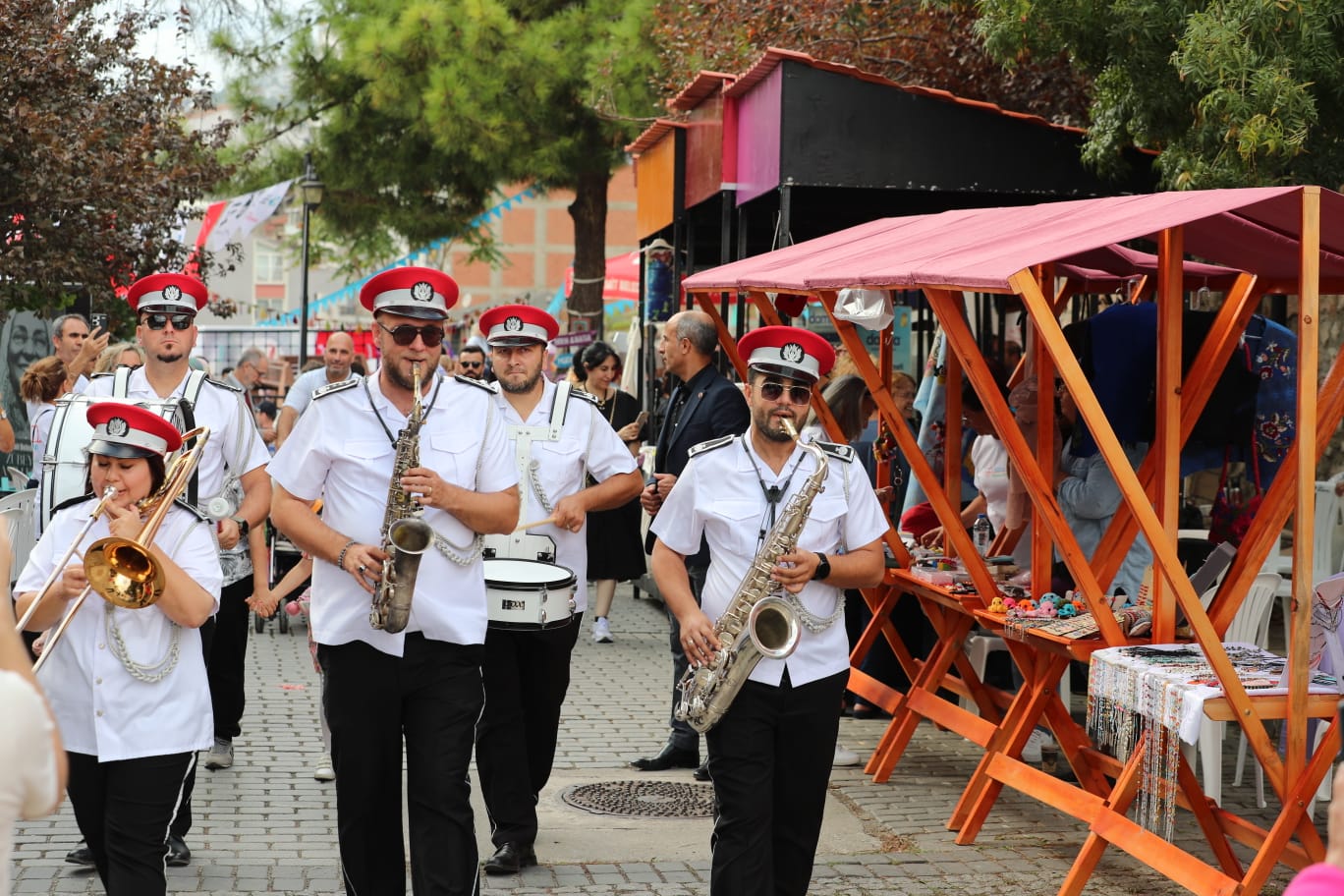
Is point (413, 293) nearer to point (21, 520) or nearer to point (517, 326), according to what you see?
point (517, 326)

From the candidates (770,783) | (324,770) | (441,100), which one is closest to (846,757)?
(324,770)

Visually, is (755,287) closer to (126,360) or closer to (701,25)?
(126,360)

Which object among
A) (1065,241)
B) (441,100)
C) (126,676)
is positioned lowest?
(126,676)

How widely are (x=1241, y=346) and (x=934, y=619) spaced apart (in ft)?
5.92

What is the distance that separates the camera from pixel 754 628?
4848mm

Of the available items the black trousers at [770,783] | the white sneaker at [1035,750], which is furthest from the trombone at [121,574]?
the white sneaker at [1035,750]

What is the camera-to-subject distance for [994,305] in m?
15.7

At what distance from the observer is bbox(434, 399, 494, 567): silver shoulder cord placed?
4.96 m

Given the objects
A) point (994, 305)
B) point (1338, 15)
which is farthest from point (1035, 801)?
point (994, 305)

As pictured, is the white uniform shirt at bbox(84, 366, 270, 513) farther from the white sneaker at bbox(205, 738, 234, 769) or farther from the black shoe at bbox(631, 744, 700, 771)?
the black shoe at bbox(631, 744, 700, 771)

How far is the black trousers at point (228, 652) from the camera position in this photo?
7164 mm

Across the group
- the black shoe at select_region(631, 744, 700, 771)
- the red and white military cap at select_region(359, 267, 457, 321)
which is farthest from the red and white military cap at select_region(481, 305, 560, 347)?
the black shoe at select_region(631, 744, 700, 771)

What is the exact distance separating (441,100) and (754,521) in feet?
64.5

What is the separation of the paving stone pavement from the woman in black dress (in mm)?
880
